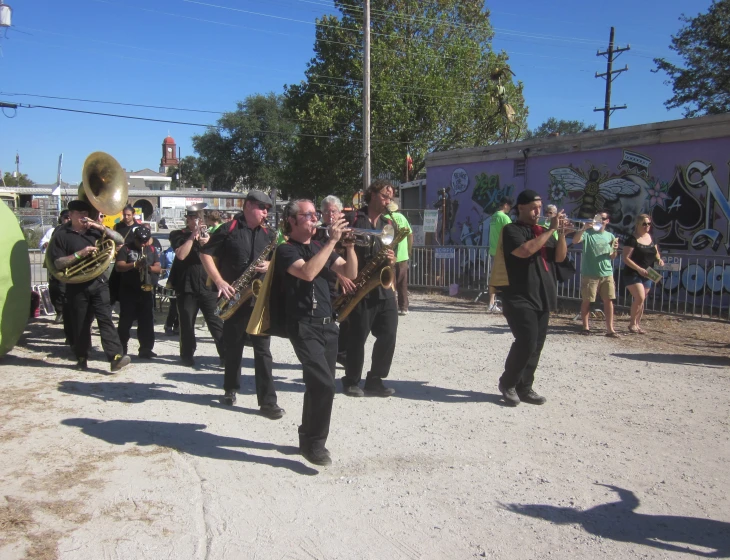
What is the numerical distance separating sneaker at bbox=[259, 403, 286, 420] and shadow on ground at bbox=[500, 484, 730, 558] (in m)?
2.30

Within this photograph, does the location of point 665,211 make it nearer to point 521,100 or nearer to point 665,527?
point 665,527

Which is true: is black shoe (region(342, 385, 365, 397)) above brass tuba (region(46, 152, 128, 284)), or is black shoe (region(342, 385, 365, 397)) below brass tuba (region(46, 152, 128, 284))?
below

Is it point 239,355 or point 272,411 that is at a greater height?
point 239,355

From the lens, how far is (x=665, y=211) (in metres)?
12.5

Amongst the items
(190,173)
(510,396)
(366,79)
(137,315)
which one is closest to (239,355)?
(137,315)

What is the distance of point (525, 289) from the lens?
17.8ft

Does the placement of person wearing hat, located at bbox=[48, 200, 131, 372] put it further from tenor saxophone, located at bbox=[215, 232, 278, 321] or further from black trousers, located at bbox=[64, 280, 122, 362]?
tenor saxophone, located at bbox=[215, 232, 278, 321]

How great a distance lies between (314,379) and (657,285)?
10.4 metres

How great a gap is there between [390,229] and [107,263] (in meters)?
3.37

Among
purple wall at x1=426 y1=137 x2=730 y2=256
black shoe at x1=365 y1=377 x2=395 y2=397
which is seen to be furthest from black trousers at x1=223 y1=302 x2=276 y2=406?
purple wall at x1=426 y1=137 x2=730 y2=256

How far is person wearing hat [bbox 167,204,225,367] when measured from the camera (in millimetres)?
6688

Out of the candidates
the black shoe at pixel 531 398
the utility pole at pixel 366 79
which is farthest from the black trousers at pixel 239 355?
the utility pole at pixel 366 79

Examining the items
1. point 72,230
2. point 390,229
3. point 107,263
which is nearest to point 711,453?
point 390,229

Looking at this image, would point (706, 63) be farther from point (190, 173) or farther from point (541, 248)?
point (190, 173)
